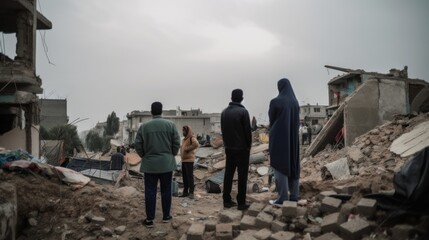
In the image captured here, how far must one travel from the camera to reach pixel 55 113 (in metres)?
36.3

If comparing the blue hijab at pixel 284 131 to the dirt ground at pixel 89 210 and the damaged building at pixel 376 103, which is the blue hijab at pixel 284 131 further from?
the damaged building at pixel 376 103

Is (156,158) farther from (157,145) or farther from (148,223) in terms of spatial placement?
(148,223)

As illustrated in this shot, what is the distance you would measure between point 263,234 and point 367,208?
109cm

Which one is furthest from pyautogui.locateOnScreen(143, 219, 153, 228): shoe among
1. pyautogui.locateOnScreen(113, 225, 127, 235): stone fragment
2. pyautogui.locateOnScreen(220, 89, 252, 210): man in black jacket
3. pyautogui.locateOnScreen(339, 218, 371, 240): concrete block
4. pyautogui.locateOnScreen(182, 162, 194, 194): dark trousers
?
pyautogui.locateOnScreen(339, 218, 371, 240): concrete block

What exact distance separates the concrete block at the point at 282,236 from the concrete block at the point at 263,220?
0.93 feet

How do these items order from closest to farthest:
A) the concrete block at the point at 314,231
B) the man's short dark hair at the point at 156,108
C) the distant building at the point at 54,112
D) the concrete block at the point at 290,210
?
1. the concrete block at the point at 314,231
2. the concrete block at the point at 290,210
3. the man's short dark hair at the point at 156,108
4. the distant building at the point at 54,112

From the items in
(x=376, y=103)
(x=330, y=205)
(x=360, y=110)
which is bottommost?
(x=330, y=205)

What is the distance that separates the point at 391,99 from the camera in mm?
10805

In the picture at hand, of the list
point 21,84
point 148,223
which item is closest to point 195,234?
point 148,223

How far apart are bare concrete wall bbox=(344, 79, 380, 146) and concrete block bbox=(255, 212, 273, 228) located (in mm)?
7963

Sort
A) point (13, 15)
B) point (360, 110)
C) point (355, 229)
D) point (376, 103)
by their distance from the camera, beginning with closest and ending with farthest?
point (355, 229)
point (13, 15)
point (360, 110)
point (376, 103)

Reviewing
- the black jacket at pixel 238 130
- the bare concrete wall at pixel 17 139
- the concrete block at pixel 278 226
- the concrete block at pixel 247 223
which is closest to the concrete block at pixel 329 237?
the concrete block at pixel 278 226

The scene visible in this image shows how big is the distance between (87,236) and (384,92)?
1054 cm

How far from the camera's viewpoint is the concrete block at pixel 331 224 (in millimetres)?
3039
